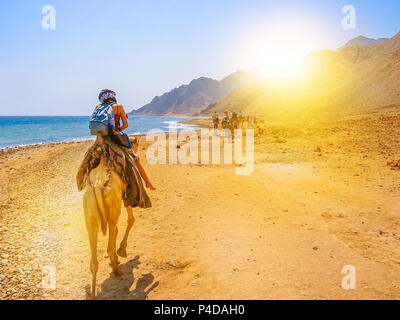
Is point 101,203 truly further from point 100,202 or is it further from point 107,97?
point 107,97

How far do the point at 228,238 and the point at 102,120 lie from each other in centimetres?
390

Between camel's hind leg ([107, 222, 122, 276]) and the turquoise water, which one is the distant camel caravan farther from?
the turquoise water

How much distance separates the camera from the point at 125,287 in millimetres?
4902

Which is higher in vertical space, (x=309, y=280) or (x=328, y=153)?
(x=328, y=153)

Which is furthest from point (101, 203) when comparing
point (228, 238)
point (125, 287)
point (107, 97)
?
point (228, 238)

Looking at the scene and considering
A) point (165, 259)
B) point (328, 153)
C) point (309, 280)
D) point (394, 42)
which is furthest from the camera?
point (394, 42)

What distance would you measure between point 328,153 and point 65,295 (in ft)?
53.0

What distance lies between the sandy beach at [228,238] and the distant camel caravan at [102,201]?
28.3 inches

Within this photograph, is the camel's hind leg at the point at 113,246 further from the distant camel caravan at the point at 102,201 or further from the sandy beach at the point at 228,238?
the sandy beach at the point at 228,238

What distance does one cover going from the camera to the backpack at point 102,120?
16.4 ft
